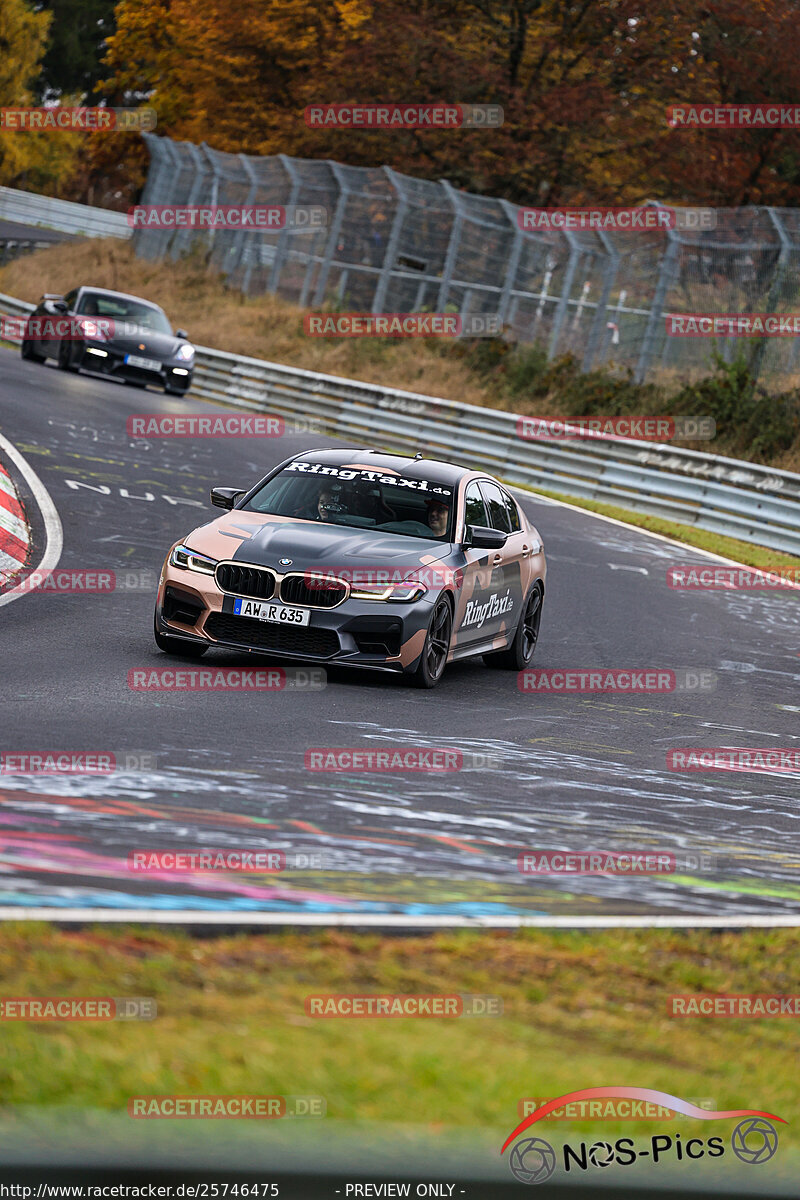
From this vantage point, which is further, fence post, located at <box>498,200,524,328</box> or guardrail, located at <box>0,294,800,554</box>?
fence post, located at <box>498,200,524,328</box>

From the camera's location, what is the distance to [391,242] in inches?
1396

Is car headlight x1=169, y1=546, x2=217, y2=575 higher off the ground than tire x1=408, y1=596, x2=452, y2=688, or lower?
higher

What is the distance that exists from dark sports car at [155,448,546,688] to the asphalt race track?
0.35 m

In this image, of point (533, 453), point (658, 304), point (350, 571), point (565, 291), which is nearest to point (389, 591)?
point (350, 571)

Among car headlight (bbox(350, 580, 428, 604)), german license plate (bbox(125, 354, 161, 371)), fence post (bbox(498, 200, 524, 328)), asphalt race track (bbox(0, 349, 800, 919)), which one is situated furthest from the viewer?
fence post (bbox(498, 200, 524, 328))

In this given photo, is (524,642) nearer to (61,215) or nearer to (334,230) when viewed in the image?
(334,230)

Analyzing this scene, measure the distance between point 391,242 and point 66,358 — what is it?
27.5ft

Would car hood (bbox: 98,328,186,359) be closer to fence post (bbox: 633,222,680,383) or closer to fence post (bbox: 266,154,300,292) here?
fence post (bbox: 633,222,680,383)

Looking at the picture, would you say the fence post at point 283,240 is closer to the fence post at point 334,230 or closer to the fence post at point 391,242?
the fence post at point 334,230

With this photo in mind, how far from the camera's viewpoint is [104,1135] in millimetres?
3350

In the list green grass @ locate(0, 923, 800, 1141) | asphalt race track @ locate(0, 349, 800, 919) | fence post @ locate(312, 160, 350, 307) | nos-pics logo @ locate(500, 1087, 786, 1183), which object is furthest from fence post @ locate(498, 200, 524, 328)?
nos-pics logo @ locate(500, 1087, 786, 1183)

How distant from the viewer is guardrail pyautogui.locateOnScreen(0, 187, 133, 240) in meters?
70.5

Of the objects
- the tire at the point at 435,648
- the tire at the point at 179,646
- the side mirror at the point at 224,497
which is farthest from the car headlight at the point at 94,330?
the tire at the point at 435,648

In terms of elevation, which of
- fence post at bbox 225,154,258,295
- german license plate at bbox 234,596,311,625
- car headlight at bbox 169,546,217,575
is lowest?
german license plate at bbox 234,596,311,625
